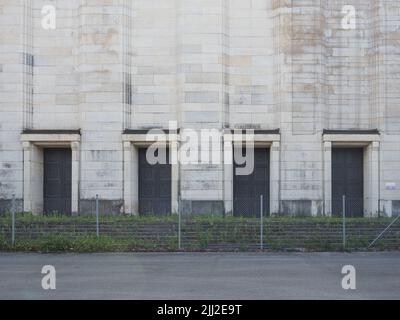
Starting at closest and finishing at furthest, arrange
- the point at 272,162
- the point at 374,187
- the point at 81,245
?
the point at 81,245 → the point at 374,187 → the point at 272,162

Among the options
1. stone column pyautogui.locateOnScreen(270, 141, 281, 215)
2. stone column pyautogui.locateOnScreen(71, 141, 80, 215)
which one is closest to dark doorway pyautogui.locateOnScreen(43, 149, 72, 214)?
stone column pyautogui.locateOnScreen(71, 141, 80, 215)

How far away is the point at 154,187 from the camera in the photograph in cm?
3453

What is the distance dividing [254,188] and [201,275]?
58.0ft

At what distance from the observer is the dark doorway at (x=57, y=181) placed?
34562mm

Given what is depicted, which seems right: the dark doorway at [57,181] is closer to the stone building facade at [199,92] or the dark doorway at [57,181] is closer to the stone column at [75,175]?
the stone building facade at [199,92]

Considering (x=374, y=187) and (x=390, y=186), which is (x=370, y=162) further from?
(x=390, y=186)

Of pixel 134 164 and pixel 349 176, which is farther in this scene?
pixel 349 176

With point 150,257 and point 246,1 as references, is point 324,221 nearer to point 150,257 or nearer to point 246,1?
point 150,257

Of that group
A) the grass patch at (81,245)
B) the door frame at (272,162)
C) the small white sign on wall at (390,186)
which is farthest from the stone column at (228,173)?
the small white sign on wall at (390,186)

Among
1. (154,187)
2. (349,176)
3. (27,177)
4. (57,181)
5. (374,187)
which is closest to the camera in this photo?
(27,177)

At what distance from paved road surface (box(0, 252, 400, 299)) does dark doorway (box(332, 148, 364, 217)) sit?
33.9ft

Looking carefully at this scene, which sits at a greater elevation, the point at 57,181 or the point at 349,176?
the point at 349,176

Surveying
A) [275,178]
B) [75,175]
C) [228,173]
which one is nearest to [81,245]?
[75,175]

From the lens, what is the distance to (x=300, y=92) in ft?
109
